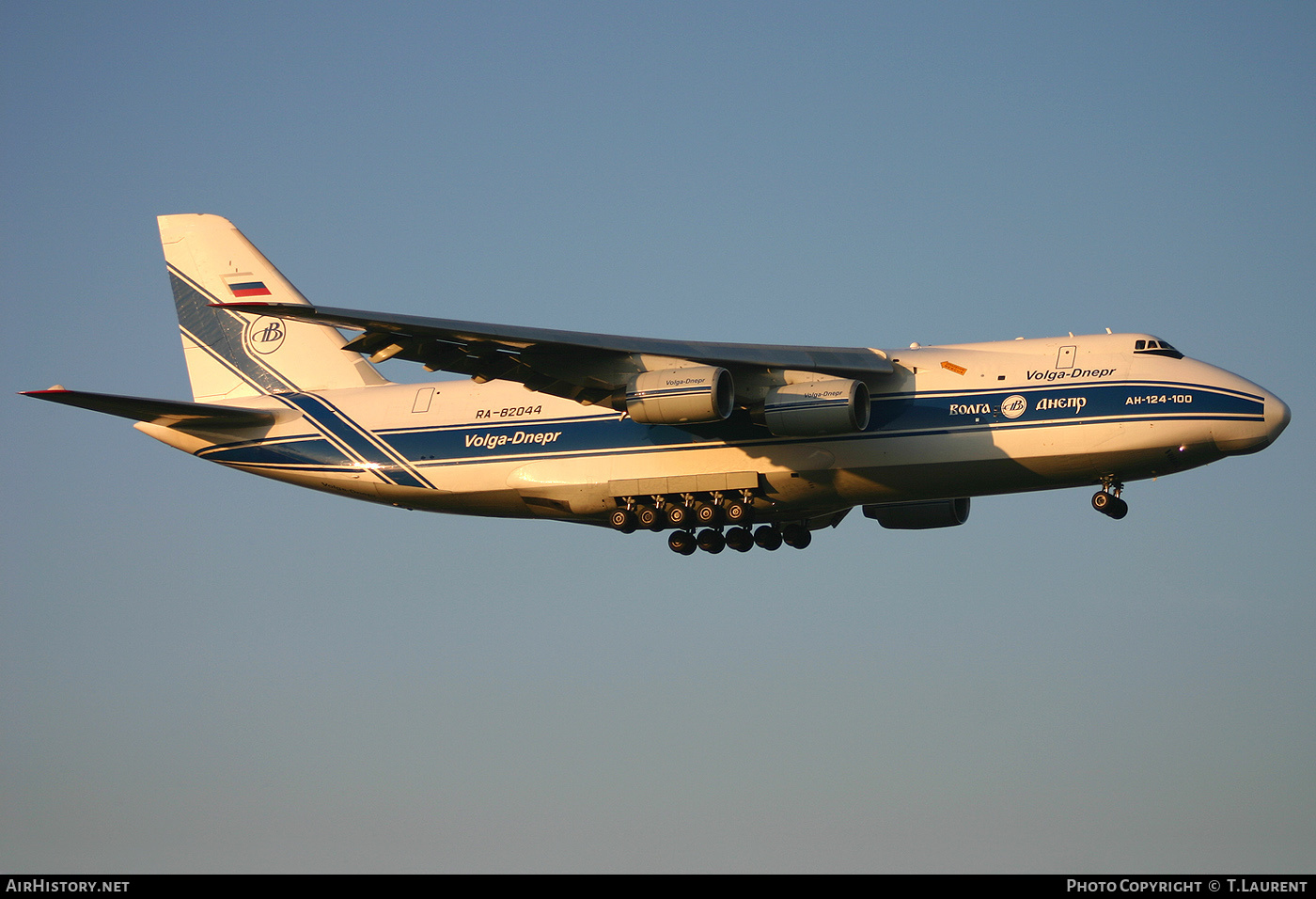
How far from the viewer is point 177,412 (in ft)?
74.2

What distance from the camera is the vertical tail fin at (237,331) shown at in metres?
24.1

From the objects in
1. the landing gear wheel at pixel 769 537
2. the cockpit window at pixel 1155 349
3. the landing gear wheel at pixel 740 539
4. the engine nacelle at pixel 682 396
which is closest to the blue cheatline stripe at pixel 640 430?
the cockpit window at pixel 1155 349

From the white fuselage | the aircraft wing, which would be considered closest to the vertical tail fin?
the white fuselage

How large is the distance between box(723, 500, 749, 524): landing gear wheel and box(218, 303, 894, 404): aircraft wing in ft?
6.25

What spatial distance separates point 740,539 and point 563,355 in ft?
13.8

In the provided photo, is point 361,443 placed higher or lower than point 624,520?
higher

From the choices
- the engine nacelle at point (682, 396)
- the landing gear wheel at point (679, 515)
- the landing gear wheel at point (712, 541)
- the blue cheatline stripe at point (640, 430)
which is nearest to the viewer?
the engine nacelle at point (682, 396)

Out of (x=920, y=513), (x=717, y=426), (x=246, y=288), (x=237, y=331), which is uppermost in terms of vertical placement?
(x=246, y=288)

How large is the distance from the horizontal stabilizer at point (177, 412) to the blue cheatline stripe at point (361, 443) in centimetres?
69

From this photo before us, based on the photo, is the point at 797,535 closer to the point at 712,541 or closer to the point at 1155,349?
the point at 712,541

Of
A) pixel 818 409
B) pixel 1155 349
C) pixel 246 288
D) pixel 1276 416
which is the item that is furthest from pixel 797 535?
pixel 246 288

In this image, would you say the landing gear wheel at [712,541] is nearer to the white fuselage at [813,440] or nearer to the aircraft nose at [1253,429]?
the white fuselage at [813,440]

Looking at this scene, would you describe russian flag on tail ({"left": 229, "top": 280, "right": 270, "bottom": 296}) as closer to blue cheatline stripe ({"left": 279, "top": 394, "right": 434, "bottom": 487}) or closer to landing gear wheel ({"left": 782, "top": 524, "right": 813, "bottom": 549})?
blue cheatline stripe ({"left": 279, "top": 394, "right": 434, "bottom": 487})
